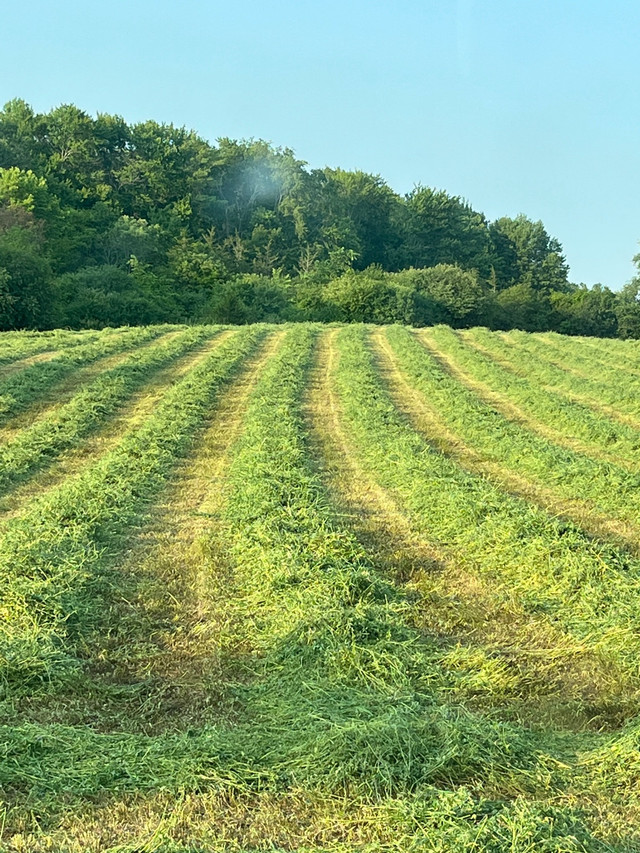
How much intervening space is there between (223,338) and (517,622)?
22.9 meters

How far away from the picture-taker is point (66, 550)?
6.96 m

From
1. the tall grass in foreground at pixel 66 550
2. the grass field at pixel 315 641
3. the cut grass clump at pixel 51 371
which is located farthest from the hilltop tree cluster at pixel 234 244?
the grass field at pixel 315 641

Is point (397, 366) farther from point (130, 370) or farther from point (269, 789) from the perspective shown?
point (269, 789)

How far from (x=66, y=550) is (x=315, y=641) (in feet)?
9.24

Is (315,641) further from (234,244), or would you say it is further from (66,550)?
(234,244)

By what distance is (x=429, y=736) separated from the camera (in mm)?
4051

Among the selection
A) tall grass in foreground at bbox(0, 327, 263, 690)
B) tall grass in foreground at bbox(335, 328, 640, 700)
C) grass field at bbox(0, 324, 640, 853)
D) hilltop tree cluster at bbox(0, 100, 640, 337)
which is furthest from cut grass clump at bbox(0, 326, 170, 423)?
hilltop tree cluster at bbox(0, 100, 640, 337)

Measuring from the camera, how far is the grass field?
142 inches

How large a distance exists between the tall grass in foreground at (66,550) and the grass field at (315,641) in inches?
1.2

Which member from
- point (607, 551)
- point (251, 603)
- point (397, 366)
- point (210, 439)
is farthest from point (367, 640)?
point (397, 366)

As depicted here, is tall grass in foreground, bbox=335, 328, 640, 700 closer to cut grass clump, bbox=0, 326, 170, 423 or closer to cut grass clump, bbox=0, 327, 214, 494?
cut grass clump, bbox=0, 327, 214, 494

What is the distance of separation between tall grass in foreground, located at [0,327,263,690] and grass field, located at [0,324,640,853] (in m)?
0.03

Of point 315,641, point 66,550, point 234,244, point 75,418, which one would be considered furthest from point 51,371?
point 234,244

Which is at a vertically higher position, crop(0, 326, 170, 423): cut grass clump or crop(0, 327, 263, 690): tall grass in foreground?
crop(0, 326, 170, 423): cut grass clump
